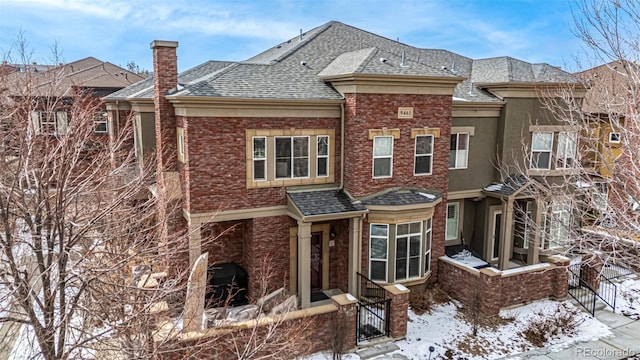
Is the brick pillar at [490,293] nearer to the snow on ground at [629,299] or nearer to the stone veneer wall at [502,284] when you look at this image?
the stone veneer wall at [502,284]

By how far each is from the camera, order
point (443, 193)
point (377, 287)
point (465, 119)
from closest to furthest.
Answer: point (377, 287)
point (443, 193)
point (465, 119)

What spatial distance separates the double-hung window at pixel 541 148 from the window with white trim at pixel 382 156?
22.7 feet

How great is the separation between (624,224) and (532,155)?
9313 mm

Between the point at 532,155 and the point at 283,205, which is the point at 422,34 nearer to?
the point at 532,155

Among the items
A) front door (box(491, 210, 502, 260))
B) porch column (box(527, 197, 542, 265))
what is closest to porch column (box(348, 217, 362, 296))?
front door (box(491, 210, 502, 260))

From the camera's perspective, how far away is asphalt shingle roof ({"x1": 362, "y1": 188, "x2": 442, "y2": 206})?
13.8 meters

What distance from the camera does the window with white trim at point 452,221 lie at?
1783 cm

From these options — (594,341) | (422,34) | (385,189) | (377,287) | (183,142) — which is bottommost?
(594,341)

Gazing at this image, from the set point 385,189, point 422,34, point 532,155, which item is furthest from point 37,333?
point 422,34

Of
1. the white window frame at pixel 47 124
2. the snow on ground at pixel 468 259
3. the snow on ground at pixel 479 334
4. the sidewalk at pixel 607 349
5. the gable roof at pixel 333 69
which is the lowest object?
the sidewalk at pixel 607 349

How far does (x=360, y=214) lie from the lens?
13344mm

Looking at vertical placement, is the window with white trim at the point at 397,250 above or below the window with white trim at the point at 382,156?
below

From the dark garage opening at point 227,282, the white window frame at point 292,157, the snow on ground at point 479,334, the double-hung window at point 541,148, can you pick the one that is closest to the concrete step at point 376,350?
the snow on ground at point 479,334

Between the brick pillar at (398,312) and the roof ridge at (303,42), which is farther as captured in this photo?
the roof ridge at (303,42)
